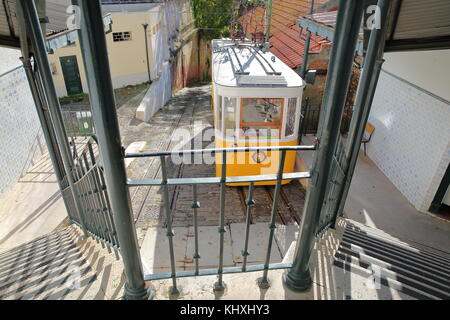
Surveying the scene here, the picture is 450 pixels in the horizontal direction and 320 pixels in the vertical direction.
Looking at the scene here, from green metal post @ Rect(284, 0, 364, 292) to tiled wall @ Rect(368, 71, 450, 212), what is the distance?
427 centimetres

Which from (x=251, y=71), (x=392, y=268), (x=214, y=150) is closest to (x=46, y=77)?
(x=214, y=150)

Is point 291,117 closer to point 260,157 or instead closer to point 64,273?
point 260,157

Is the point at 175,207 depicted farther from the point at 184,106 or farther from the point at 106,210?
the point at 184,106

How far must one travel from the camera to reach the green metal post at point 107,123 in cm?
142

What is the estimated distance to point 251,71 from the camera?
6012 millimetres

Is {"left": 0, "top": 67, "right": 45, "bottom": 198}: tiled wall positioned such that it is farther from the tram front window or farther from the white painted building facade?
the white painted building facade

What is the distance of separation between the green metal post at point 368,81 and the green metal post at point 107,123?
7.87ft

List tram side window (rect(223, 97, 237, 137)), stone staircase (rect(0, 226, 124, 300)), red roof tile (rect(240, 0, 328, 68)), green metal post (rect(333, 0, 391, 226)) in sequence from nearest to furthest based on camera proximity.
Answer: stone staircase (rect(0, 226, 124, 300))
green metal post (rect(333, 0, 391, 226))
tram side window (rect(223, 97, 237, 137))
red roof tile (rect(240, 0, 328, 68))

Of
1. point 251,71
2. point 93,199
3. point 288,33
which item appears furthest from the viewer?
point 288,33

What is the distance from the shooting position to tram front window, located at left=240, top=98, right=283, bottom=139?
19.6 feet

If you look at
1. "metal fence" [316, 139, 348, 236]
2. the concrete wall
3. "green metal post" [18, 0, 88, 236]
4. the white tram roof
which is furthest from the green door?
"metal fence" [316, 139, 348, 236]

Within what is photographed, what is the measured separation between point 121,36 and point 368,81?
14.7m

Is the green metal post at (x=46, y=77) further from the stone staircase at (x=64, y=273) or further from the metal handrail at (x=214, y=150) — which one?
the metal handrail at (x=214, y=150)

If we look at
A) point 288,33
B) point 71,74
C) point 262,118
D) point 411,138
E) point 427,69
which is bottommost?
point 71,74
